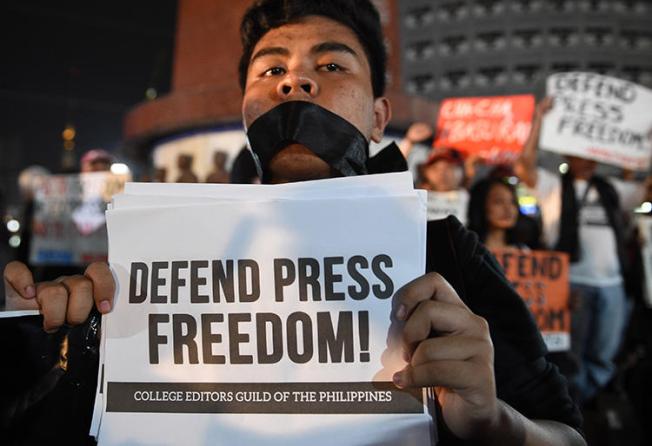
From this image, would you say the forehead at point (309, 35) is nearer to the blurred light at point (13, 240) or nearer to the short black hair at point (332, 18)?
the short black hair at point (332, 18)

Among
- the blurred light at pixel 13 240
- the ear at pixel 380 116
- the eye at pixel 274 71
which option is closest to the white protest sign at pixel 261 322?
the eye at pixel 274 71

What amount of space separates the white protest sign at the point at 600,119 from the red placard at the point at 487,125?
1.43m

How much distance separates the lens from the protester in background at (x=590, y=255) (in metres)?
4.66

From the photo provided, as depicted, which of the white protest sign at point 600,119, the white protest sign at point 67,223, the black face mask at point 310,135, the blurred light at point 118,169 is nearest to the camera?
the black face mask at point 310,135

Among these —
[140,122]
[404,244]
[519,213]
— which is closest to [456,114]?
[519,213]

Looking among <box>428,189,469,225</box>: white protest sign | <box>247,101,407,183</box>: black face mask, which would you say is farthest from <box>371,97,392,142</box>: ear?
<box>428,189,469,225</box>: white protest sign

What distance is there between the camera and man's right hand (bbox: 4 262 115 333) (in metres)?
1.13

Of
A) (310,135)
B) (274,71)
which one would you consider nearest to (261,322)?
(310,135)

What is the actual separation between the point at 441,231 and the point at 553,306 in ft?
10.8

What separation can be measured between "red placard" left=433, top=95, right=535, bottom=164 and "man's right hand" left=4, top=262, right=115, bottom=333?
18.7 feet

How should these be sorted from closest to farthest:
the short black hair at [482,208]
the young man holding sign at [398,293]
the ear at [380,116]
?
the young man holding sign at [398,293] < the ear at [380,116] < the short black hair at [482,208]

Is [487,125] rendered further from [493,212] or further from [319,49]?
[319,49]

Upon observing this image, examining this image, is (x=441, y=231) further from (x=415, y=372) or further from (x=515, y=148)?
(x=515, y=148)

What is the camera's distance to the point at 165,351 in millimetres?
1161
